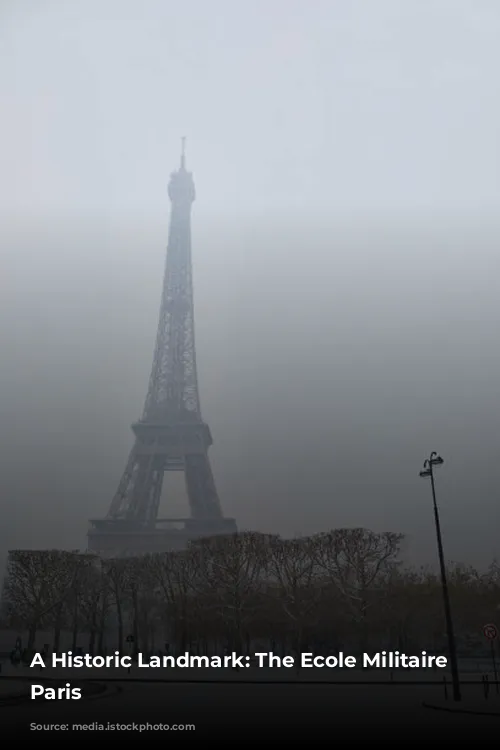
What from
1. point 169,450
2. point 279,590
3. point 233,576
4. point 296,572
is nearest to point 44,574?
point 233,576

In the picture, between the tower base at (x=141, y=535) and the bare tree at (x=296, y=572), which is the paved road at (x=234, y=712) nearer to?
the bare tree at (x=296, y=572)

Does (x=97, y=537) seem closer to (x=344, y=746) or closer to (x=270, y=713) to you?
(x=270, y=713)

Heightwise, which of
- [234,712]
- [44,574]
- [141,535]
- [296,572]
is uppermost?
[141,535]

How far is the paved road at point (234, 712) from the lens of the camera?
18094 millimetres

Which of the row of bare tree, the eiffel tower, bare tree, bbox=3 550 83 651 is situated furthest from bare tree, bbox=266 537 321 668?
the eiffel tower

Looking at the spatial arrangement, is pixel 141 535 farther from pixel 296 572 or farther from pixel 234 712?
pixel 234 712

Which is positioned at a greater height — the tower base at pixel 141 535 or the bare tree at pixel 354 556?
the tower base at pixel 141 535

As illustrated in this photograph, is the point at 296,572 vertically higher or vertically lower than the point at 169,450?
lower

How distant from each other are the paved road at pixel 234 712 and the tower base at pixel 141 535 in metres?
63.6

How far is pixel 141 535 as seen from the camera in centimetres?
9238

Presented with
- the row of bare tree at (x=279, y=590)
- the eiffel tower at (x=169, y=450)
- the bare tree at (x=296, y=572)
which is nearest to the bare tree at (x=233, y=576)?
the row of bare tree at (x=279, y=590)

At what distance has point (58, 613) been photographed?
195 ft

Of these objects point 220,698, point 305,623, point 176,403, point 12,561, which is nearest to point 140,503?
point 176,403

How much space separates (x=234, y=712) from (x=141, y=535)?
Answer: 2893 inches
